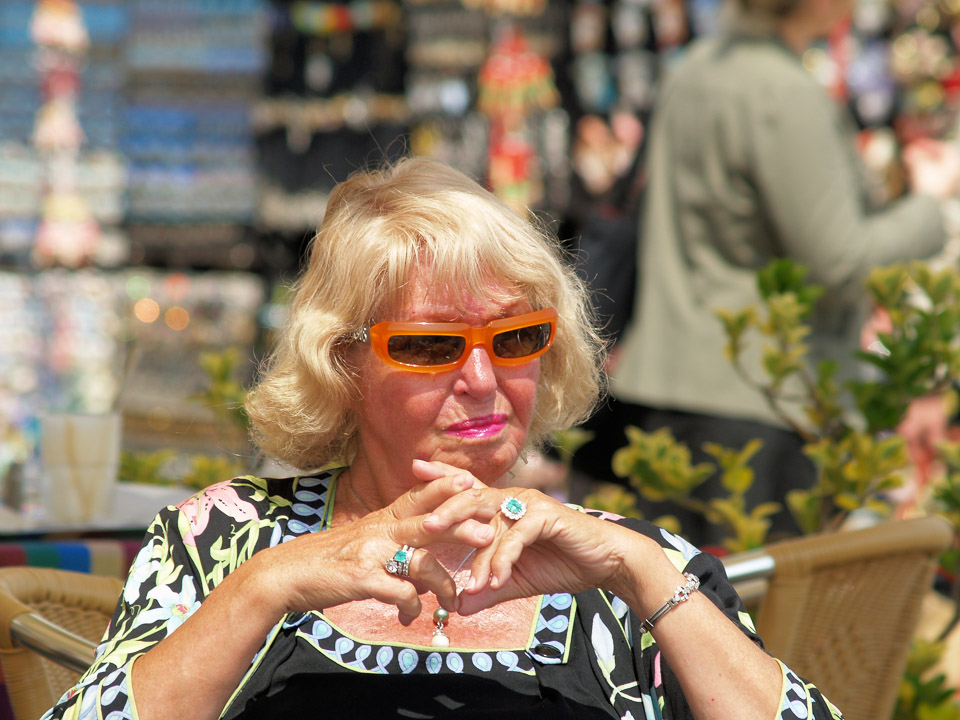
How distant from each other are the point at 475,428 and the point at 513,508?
0.25m

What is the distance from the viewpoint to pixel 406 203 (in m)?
1.70

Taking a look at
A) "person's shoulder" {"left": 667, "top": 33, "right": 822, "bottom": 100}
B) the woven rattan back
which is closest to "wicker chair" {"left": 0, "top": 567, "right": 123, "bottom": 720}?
the woven rattan back

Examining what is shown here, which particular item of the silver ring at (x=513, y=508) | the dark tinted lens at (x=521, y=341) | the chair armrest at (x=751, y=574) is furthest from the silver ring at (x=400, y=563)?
the chair armrest at (x=751, y=574)

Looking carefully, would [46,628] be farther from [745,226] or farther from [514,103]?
[514,103]

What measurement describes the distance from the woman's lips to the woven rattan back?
57 centimetres

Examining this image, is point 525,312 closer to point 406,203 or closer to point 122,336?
point 406,203

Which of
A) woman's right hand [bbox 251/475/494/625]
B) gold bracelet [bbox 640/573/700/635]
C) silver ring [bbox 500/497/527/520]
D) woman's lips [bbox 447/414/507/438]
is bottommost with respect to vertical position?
gold bracelet [bbox 640/573/700/635]

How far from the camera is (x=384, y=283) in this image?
65.1 inches

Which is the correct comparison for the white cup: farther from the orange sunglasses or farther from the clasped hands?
the clasped hands

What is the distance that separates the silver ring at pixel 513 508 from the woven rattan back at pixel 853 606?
64cm

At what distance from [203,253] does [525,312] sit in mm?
5574

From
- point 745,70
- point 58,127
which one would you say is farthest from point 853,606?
point 58,127

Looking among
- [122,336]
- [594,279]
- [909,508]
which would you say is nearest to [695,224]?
[594,279]

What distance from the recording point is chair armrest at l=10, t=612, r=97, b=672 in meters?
Result: 1.61
